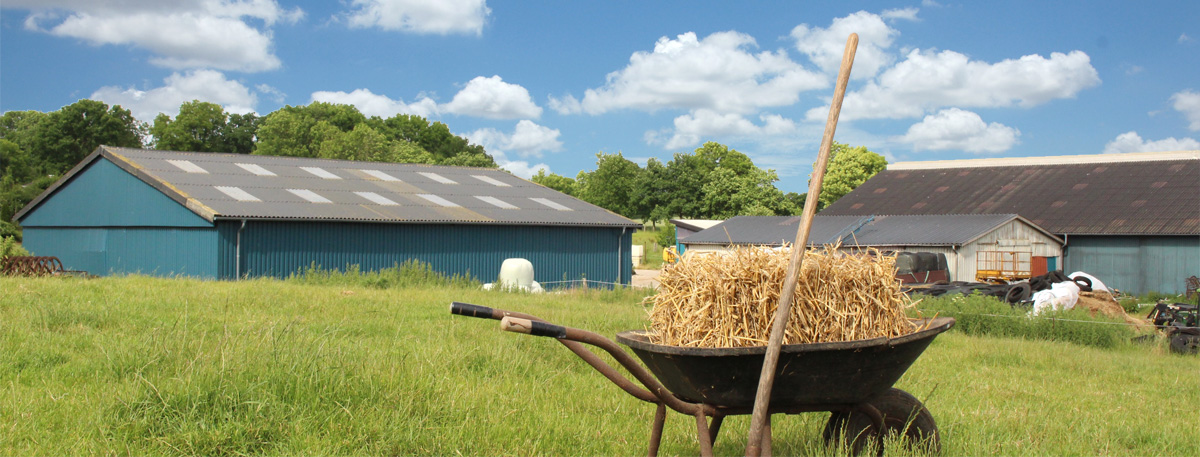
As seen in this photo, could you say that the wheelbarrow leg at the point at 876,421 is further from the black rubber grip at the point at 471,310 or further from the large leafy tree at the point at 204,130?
the large leafy tree at the point at 204,130

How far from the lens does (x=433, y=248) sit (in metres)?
24.8

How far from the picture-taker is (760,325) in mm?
3961

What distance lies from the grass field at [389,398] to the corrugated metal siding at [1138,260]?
24311mm

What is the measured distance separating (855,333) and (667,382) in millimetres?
951

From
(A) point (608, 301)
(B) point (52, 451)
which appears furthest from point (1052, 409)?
(A) point (608, 301)

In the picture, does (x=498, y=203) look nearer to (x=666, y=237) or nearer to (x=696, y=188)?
(x=666, y=237)

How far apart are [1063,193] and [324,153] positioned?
2061 inches

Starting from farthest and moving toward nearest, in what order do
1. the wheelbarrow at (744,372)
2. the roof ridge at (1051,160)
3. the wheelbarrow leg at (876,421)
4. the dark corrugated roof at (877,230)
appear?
the roof ridge at (1051,160)
the dark corrugated roof at (877,230)
the wheelbarrow leg at (876,421)
the wheelbarrow at (744,372)

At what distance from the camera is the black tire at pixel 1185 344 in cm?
1229

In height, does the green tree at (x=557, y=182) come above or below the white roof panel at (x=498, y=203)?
above

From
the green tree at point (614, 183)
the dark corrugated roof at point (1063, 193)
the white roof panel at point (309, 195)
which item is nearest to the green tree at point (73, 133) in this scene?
the green tree at point (614, 183)

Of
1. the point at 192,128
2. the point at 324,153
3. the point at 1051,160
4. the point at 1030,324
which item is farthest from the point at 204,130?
the point at 1030,324

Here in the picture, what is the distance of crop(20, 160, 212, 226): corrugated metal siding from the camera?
73.9 ft

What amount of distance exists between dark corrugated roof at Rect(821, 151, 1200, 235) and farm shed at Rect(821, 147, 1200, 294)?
0.04 metres
